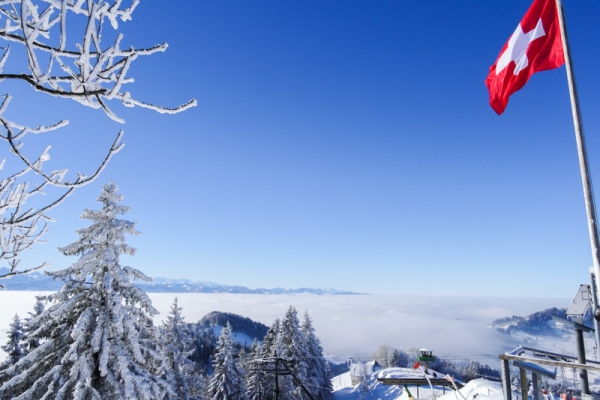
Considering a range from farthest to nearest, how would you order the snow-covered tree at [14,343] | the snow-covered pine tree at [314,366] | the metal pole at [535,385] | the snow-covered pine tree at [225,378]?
the snow-covered pine tree at [314,366] → the snow-covered pine tree at [225,378] → the snow-covered tree at [14,343] → the metal pole at [535,385]

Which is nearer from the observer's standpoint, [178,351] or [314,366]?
[178,351]

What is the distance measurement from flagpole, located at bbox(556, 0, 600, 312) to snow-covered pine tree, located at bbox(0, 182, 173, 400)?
11.4 meters

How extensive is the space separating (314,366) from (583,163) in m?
40.5

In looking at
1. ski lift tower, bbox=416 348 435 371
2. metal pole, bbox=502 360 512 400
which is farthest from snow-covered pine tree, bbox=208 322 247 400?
metal pole, bbox=502 360 512 400

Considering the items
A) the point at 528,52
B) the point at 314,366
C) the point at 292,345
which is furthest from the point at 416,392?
the point at 528,52

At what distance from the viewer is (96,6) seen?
6.35ft

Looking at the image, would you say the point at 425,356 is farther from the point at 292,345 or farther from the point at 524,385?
the point at 292,345

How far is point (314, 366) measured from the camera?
132 ft

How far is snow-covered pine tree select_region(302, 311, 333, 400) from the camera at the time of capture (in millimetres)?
36469

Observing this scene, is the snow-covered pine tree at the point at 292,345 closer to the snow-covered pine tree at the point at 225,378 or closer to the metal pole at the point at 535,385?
the snow-covered pine tree at the point at 225,378

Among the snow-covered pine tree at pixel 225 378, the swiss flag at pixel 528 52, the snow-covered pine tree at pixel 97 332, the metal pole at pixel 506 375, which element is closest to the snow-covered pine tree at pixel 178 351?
Result: the snow-covered pine tree at pixel 225 378

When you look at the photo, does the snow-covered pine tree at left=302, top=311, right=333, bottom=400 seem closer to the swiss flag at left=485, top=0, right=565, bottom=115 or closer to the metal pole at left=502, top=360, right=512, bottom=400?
the metal pole at left=502, top=360, right=512, bottom=400

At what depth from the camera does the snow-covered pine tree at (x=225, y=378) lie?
32312 mm

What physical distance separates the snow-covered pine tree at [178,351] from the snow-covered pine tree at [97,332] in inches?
421
